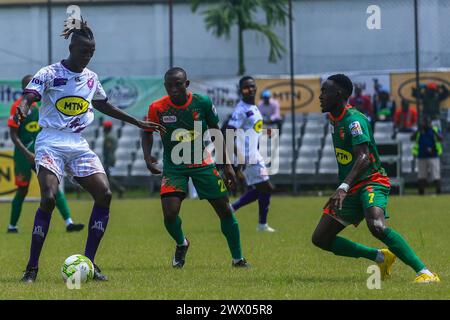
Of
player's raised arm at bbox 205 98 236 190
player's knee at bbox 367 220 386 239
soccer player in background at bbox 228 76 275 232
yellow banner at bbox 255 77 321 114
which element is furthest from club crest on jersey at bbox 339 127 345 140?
yellow banner at bbox 255 77 321 114

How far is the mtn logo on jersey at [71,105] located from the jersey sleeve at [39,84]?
214 mm

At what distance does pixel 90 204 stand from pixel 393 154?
24.0 ft

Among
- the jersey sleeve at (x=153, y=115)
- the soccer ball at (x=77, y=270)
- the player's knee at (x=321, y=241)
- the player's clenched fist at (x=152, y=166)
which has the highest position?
the jersey sleeve at (x=153, y=115)

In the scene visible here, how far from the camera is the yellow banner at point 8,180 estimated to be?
24.8m

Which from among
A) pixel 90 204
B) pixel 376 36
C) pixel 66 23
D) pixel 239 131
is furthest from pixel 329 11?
pixel 66 23

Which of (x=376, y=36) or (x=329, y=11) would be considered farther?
(x=329, y=11)

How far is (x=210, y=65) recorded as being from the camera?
32844 mm

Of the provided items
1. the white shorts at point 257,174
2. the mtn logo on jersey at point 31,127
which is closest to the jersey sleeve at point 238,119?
the white shorts at point 257,174

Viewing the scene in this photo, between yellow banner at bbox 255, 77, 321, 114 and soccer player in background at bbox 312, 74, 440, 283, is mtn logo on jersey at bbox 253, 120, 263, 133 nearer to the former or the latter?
soccer player in background at bbox 312, 74, 440, 283

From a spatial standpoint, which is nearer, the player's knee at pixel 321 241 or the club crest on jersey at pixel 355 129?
the club crest on jersey at pixel 355 129

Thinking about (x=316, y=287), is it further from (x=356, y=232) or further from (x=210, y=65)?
(x=210, y=65)

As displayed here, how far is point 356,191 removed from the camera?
9375 millimetres

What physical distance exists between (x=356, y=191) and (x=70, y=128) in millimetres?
2746

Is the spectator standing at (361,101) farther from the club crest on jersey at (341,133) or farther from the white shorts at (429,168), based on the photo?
the club crest on jersey at (341,133)
